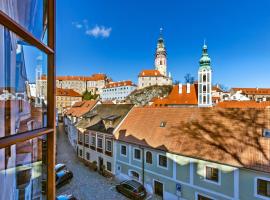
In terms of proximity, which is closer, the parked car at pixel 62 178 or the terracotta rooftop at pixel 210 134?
the terracotta rooftop at pixel 210 134

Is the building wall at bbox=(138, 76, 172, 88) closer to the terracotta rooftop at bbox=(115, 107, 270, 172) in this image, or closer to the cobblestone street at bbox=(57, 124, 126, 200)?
the cobblestone street at bbox=(57, 124, 126, 200)

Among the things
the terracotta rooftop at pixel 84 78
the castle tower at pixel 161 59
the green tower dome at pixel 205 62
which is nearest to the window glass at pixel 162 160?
the green tower dome at pixel 205 62

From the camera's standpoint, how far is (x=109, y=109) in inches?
845

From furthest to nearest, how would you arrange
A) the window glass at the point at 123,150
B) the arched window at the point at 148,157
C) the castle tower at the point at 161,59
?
the castle tower at the point at 161,59 → the window glass at the point at 123,150 → the arched window at the point at 148,157

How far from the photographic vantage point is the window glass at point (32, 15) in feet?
5.81

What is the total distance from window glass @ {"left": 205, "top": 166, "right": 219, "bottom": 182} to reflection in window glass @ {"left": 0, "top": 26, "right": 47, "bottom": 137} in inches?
412

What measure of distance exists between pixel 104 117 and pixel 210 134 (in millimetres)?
11319

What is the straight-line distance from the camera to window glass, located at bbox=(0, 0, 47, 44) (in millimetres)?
1771

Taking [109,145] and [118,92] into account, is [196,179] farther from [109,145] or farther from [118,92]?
[118,92]

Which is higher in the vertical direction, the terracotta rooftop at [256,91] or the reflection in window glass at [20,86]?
the terracotta rooftop at [256,91]

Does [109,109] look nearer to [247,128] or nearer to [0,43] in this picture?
[247,128]

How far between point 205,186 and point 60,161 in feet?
50.4

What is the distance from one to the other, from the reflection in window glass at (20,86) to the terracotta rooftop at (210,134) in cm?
998

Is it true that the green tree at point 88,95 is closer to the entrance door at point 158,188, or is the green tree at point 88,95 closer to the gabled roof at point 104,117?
the gabled roof at point 104,117
